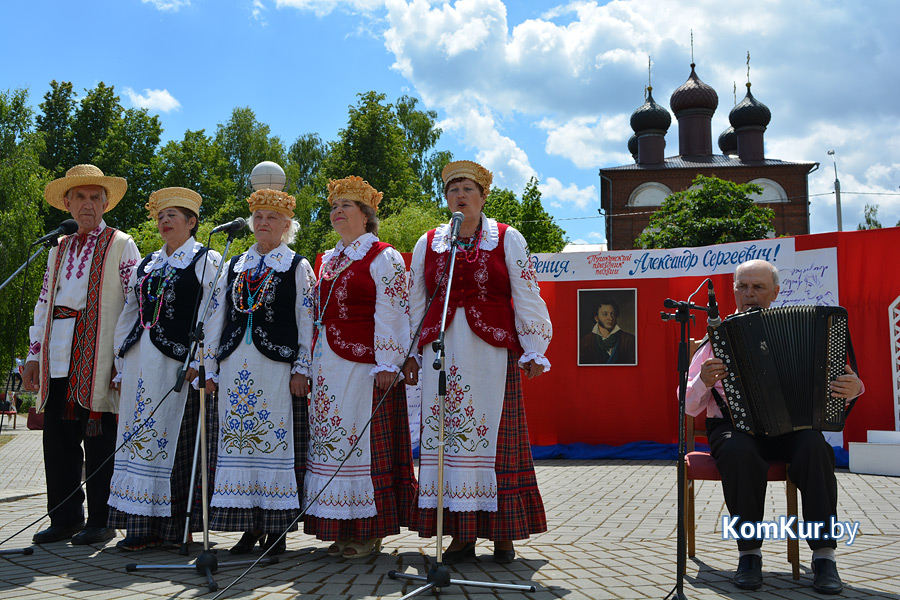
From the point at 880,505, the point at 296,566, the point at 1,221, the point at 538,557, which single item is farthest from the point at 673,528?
the point at 1,221

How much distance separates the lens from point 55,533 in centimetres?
527

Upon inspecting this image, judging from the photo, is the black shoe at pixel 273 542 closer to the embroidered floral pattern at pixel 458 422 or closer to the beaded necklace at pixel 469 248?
the embroidered floral pattern at pixel 458 422

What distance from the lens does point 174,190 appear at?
209 inches

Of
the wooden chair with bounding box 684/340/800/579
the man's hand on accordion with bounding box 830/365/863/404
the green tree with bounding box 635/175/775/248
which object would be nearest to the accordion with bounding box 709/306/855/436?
the man's hand on accordion with bounding box 830/365/863/404

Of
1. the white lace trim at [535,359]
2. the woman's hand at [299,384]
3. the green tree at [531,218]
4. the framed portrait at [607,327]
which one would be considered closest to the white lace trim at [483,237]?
the white lace trim at [535,359]

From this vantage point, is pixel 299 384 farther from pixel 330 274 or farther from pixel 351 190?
pixel 351 190

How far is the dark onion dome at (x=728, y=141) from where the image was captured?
52781mm

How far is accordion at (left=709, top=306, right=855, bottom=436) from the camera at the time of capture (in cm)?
421

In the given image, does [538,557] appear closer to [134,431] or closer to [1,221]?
[134,431]

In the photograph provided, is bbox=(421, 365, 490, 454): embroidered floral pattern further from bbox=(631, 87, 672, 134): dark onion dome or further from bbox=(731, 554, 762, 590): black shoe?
bbox=(631, 87, 672, 134): dark onion dome

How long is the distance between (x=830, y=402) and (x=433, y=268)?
2.36 meters

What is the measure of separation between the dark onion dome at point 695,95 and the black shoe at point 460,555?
164 ft

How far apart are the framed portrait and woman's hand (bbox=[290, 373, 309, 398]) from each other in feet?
22.7

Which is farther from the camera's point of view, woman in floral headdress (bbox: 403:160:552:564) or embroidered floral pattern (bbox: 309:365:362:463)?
embroidered floral pattern (bbox: 309:365:362:463)
